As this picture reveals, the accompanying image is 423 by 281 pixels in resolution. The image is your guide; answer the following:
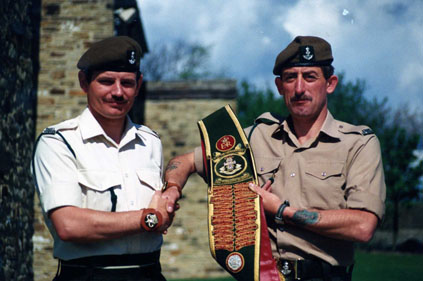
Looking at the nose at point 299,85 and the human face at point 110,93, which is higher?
the nose at point 299,85

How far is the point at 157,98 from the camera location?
38.0 feet

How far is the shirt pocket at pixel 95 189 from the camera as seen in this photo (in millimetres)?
2566

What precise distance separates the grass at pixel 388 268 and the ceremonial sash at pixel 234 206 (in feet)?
27.6

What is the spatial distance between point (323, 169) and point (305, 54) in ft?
2.20

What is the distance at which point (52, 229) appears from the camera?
A: 8.55 ft

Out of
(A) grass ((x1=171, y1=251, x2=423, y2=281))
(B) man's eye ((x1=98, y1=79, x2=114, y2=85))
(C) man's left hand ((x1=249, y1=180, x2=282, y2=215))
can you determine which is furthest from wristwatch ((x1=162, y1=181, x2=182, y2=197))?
(A) grass ((x1=171, y1=251, x2=423, y2=281))

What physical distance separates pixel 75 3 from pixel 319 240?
769cm

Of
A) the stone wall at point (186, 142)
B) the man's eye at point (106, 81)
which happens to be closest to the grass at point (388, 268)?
the stone wall at point (186, 142)

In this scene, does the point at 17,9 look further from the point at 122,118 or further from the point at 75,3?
the point at 122,118

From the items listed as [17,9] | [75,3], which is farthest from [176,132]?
[17,9]

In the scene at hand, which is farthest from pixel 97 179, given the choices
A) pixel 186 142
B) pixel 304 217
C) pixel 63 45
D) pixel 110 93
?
pixel 186 142

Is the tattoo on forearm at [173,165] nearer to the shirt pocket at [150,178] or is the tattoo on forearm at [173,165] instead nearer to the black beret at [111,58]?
the shirt pocket at [150,178]

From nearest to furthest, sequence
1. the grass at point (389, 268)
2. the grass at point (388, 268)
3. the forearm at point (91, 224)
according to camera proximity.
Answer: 1. the forearm at point (91, 224)
2. the grass at point (388, 268)
3. the grass at point (389, 268)

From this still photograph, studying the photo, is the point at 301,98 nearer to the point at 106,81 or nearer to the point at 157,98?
the point at 106,81
